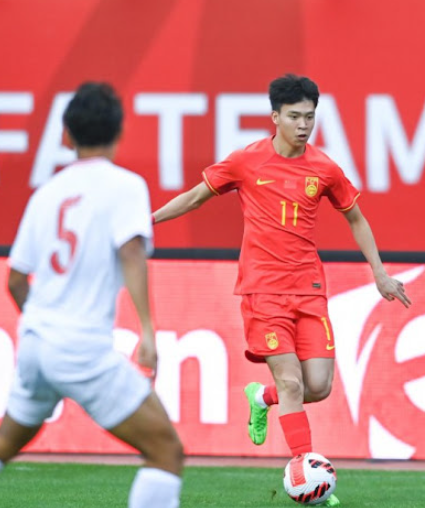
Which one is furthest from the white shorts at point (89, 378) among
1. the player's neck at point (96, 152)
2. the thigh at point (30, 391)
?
the player's neck at point (96, 152)

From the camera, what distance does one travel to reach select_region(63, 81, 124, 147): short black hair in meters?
4.01

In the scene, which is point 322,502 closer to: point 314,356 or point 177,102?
point 314,356

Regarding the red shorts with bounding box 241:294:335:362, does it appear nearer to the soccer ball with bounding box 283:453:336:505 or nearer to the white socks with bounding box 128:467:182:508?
the soccer ball with bounding box 283:453:336:505

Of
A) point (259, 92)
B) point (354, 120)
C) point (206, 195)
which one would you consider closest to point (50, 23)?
point (259, 92)

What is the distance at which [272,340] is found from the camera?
20.3ft

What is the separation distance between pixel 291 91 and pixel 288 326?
1.15m

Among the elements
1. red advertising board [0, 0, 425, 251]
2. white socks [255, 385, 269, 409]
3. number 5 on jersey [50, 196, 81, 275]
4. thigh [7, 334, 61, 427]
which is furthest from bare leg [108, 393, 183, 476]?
red advertising board [0, 0, 425, 251]

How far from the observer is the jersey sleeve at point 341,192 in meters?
6.37

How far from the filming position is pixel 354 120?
11.8m

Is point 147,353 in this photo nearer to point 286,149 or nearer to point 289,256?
point 289,256

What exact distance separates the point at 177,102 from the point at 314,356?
19.7 ft

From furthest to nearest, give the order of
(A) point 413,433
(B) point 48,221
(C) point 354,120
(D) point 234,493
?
(C) point 354,120, (A) point 413,433, (D) point 234,493, (B) point 48,221

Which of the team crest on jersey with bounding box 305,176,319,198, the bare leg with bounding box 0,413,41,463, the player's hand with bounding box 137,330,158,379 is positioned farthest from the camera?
the team crest on jersey with bounding box 305,176,319,198

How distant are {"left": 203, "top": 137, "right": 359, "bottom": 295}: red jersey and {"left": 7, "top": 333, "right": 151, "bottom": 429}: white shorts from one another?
2.27m
